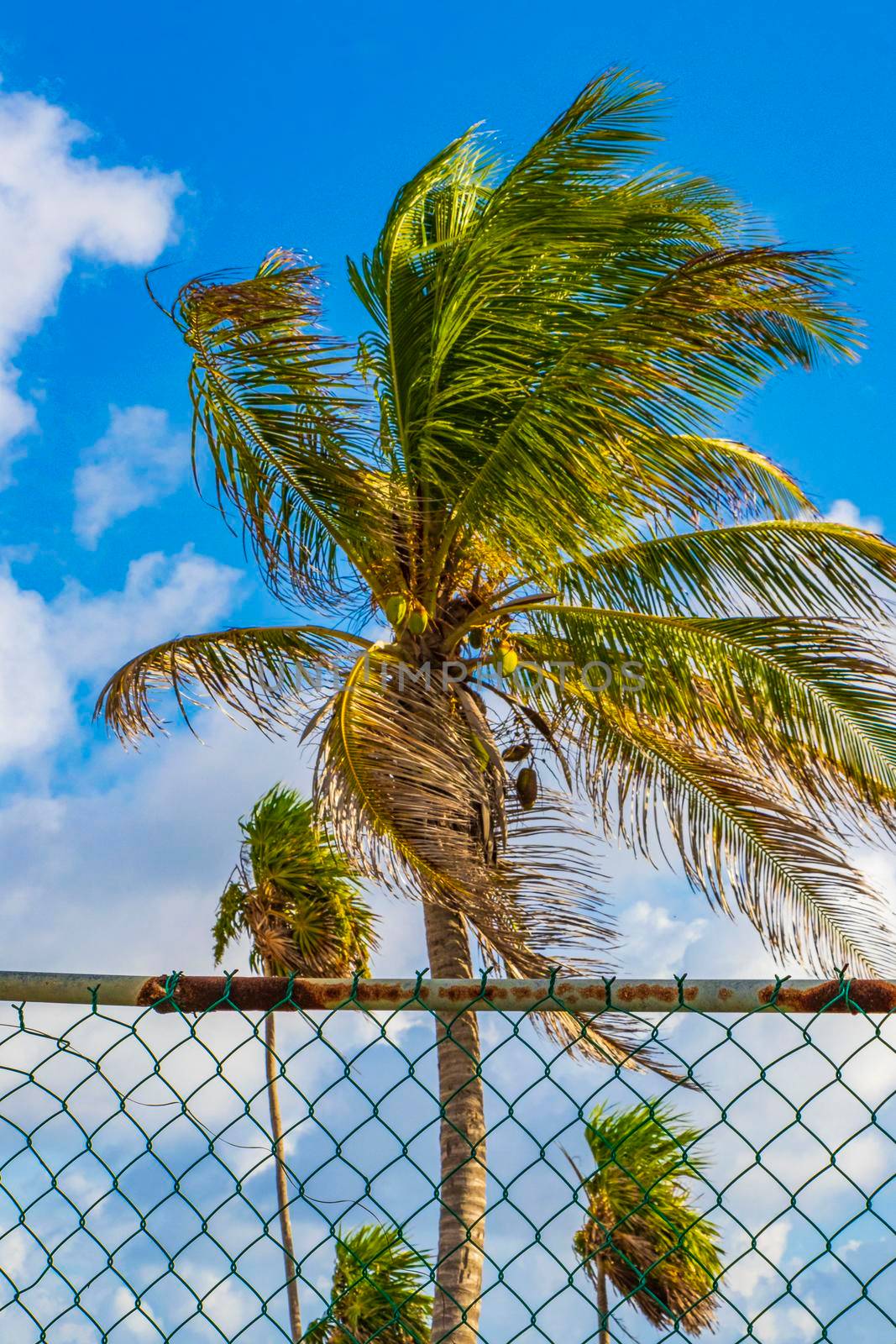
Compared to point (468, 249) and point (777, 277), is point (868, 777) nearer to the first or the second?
point (777, 277)

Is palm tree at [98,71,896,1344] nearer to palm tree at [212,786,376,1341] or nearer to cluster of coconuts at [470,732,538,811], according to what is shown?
cluster of coconuts at [470,732,538,811]

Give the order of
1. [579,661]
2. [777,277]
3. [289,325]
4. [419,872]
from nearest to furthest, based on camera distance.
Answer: [419,872] → [777,277] → [289,325] → [579,661]

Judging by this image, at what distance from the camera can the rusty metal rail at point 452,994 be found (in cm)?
207

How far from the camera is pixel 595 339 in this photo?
7555 mm

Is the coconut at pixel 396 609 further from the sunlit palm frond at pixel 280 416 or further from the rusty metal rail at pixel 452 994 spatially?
the rusty metal rail at pixel 452 994

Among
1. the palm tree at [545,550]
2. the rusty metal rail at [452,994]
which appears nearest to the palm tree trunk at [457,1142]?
the palm tree at [545,550]

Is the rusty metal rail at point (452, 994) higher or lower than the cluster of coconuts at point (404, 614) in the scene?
lower

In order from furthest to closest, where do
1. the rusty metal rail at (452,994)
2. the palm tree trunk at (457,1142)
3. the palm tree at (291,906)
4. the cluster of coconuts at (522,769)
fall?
the palm tree at (291,906) < the cluster of coconuts at (522,769) < the palm tree trunk at (457,1142) < the rusty metal rail at (452,994)

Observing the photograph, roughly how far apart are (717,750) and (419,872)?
9.02 ft

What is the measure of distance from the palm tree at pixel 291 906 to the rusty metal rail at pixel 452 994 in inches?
439

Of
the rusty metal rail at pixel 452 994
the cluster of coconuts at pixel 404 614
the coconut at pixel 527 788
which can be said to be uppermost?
the cluster of coconuts at pixel 404 614

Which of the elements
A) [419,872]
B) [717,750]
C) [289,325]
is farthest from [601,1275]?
[289,325]

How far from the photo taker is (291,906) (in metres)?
13.9

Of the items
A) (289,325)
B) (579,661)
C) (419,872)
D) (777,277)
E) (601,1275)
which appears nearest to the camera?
(419,872)
